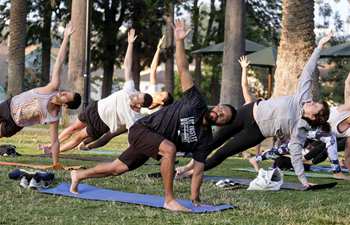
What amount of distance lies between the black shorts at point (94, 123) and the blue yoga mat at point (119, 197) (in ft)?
8.29

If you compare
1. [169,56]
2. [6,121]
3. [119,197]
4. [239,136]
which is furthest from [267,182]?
[169,56]

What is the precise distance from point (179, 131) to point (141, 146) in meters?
0.39

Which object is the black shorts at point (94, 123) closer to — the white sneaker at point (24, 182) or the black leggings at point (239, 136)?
the black leggings at point (239, 136)

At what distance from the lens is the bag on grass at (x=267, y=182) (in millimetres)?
8344

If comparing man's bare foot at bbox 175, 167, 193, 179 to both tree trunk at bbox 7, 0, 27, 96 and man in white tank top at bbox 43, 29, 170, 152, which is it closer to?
man in white tank top at bbox 43, 29, 170, 152

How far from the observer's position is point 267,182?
8.36 metres

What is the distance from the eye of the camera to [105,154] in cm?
1297

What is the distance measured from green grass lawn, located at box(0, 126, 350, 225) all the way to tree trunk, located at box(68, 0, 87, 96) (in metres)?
12.6

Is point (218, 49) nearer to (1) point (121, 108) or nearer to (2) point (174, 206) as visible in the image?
(1) point (121, 108)

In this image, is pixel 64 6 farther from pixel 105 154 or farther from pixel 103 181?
pixel 103 181

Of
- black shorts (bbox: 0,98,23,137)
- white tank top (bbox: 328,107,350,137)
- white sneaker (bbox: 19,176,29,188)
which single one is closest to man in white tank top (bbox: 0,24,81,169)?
black shorts (bbox: 0,98,23,137)

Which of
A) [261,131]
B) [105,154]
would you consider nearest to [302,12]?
[105,154]

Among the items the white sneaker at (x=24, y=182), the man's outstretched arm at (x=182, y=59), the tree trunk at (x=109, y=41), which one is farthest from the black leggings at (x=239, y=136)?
the tree trunk at (x=109, y=41)

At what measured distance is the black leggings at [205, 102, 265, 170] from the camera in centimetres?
834
